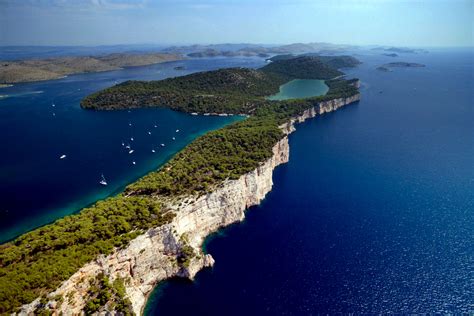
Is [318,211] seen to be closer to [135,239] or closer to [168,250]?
[168,250]

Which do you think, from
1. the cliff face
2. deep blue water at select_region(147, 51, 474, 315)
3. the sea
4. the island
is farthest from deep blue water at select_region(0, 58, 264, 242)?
deep blue water at select_region(147, 51, 474, 315)

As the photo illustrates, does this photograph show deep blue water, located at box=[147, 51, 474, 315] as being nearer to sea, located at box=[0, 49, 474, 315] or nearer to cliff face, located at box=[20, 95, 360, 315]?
sea, located at box=[0, 49, 474, 315]

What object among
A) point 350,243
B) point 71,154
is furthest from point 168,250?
point 71,154

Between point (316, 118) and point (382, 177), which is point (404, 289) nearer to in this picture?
point (382, 177)

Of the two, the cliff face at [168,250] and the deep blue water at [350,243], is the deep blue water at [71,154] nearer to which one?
the cliff face at [168,250]

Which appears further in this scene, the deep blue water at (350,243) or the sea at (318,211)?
the sea at (318,211)

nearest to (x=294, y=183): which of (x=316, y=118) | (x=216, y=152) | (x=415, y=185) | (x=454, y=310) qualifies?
(x=216, y=152)

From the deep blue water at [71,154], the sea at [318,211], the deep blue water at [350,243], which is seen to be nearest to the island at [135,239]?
the sea at [318,211]
